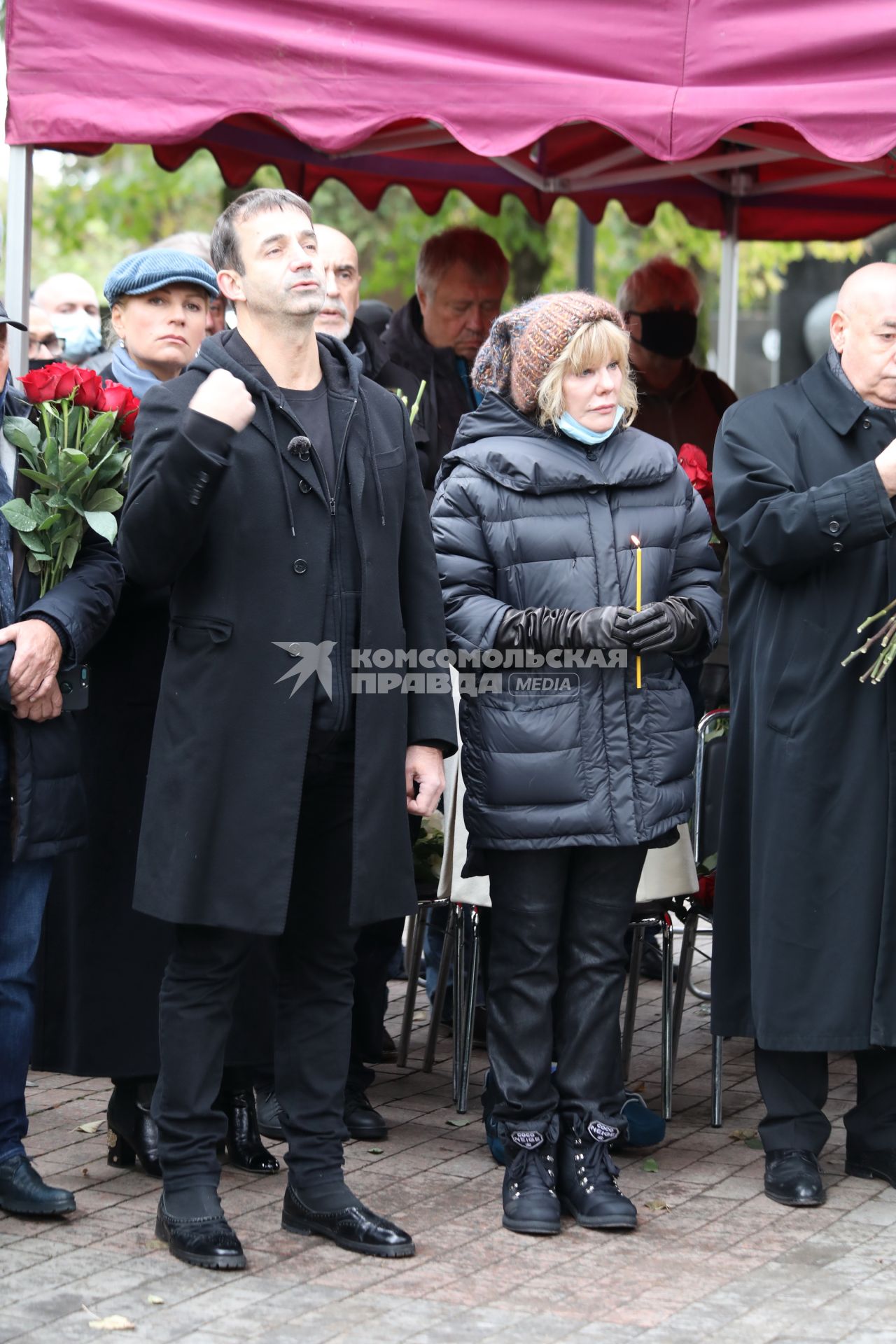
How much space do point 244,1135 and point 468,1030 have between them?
0.81 m

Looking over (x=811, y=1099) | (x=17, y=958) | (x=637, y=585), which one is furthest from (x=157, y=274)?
(x=811, y=1099)

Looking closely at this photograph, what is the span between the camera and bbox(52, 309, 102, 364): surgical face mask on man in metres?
7.84

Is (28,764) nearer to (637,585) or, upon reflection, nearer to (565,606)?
(565,606)

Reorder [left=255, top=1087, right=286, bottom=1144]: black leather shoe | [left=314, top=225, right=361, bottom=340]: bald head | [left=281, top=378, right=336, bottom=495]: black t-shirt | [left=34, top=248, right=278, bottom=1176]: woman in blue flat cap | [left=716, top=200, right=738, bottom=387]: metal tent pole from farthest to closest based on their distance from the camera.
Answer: [left=716, top=200, right=738, bottom=387]: metal tent pole
[left=314, top=225, right=361, bottom=340]: bald head
[left=255, top=1087, right=286, bottom=1144]: black leather shoe
[left=34, top=248, right=278, bottom=1176]: woman in blue flat cap
[left=281, top=378, right=336, bottom=495]: black t-shirt

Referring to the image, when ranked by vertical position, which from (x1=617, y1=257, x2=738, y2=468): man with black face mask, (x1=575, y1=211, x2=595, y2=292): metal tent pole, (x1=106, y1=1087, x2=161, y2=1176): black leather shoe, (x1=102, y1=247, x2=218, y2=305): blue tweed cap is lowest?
(x1=106, y1=1087, x2=161, y2=1176): black leather shoe

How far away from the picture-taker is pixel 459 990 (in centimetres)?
527

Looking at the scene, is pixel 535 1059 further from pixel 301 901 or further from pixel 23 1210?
pixel 23 1210

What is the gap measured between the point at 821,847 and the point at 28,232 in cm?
297

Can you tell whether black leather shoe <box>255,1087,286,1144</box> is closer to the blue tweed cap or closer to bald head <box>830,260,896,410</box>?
the blue tweed cap

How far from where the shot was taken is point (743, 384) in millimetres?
18281

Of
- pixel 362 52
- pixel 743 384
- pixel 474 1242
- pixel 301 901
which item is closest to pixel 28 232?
pixel 362 52

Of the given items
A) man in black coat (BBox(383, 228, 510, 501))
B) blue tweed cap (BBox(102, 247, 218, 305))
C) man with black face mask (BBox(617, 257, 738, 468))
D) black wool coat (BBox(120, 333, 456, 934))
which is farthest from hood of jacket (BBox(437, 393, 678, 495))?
man with black face mask (BBox(617, 257, 738, 468))

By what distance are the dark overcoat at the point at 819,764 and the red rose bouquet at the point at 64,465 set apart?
1.46 metres

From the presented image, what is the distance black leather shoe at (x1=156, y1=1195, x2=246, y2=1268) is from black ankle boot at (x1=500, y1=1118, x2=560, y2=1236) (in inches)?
25.8
